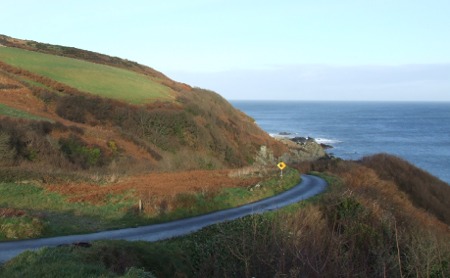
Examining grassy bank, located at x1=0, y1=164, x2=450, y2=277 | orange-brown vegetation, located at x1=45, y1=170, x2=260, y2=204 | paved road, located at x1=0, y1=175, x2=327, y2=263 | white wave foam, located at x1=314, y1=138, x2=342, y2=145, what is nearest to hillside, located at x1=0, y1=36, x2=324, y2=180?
orange-brown vegetation, located at x1=45, y1=170, x2=260, y2=204

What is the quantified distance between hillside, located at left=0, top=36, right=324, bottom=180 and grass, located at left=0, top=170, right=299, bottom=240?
8.69 ft

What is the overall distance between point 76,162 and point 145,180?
33.1 feet

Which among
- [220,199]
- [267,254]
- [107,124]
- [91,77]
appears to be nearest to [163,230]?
[220,199]

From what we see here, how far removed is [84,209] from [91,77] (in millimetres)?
46559

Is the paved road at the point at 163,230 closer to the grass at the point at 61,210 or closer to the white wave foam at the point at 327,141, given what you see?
the grass at the point at 61,210

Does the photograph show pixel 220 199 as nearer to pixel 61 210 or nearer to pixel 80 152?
pixel 61 210

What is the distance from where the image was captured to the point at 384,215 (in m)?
21.6

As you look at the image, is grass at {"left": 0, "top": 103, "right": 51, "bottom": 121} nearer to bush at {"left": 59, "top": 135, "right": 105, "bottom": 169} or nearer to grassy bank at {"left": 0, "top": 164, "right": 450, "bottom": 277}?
bush at {"left": 59, "top": 135, "right": 105, "bottom": 169}

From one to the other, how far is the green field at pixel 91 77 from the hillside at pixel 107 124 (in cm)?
14

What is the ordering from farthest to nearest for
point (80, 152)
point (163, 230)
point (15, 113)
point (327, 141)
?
point (327, 141) < point (15, 113) < point (80, 152) < point (163, 230)

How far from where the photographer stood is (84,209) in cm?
2022

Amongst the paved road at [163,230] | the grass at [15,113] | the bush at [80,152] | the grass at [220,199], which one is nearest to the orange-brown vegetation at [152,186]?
the grass at [220,199]

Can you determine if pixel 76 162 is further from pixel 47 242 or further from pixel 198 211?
pixel 47 242

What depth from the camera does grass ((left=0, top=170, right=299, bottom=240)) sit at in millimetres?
17047
